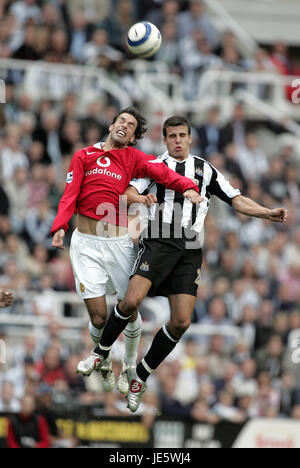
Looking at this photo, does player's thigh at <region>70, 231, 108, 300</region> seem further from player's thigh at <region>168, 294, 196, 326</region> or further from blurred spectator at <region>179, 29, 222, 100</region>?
blurred spectator at <region>179, 29, 222, 100</region>

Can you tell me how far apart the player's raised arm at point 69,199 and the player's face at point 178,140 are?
3.10ft

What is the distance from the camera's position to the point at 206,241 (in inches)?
694

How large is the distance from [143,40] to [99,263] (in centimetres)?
236

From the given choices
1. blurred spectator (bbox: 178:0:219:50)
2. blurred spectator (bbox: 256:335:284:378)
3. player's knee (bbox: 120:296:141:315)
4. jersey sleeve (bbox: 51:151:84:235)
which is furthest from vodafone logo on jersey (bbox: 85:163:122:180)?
blurred spectator (bbox: 178:0:219:50)

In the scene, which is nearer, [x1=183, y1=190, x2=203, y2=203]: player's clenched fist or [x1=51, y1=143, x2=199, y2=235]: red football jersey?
[x1=183, y1=190, x2=203, y2=203]: player's clenched fist

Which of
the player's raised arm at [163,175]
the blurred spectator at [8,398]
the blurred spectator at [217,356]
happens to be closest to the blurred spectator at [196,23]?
the blurred spectator at [217,356]

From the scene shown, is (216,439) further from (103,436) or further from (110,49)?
(110,49)

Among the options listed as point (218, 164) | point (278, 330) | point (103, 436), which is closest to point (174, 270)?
point (103, 436)

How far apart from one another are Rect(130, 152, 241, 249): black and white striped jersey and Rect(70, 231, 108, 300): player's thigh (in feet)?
2.03

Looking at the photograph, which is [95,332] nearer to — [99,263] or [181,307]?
[99,263]

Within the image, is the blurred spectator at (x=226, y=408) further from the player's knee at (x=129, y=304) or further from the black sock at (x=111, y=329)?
the player's knee at (x=129, y=304)

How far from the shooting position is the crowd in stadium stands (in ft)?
50.1

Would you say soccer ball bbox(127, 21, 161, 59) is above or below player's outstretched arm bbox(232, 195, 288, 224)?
above

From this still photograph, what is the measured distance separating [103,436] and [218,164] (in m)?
5.98
